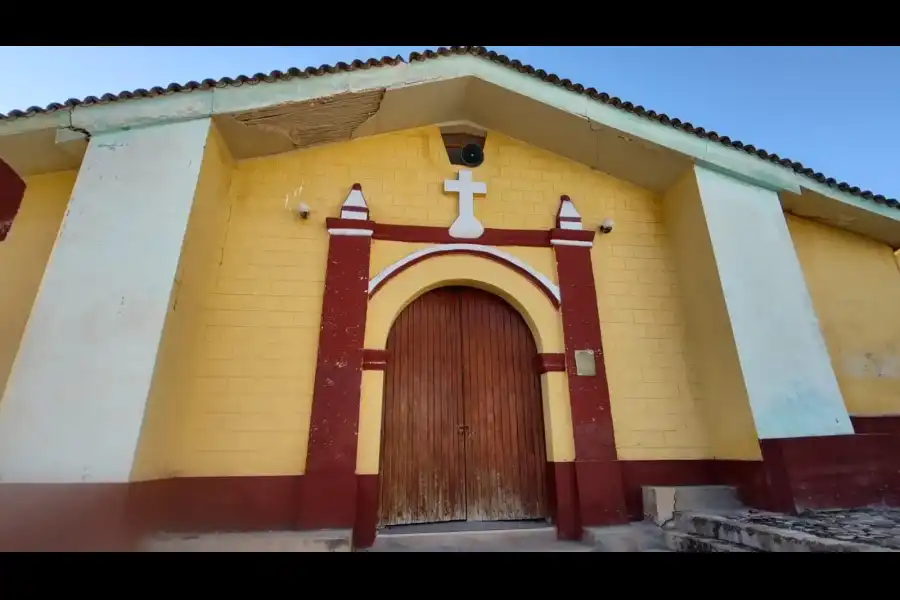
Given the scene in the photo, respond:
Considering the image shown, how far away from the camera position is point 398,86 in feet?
18.2

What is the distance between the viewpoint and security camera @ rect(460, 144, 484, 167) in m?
6.17

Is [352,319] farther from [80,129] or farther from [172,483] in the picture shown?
[80,129]

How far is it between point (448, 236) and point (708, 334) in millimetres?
2918

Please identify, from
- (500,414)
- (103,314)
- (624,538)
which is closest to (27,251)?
(103,314)

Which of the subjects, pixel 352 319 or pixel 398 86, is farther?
pixel 398 86

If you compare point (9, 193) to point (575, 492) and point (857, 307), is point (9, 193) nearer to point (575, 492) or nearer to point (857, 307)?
point (575, 492)

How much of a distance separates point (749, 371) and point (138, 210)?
228 inches

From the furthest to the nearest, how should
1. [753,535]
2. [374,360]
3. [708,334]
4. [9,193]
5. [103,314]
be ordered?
[708,334] → [9,193] → [374,360] → [103,314] → [753,535]

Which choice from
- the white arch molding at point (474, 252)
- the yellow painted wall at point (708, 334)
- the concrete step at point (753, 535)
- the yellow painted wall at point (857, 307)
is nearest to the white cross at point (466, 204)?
the white arch molding at point (474, 252)

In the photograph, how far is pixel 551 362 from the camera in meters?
5.32

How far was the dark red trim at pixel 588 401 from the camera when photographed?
4848 millimetres

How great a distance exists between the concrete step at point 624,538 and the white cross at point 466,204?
10.4 ft

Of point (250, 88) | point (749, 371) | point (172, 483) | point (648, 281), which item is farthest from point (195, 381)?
point (749, 371)
